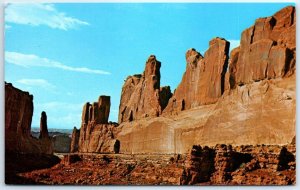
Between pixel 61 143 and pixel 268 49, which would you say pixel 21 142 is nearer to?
pixel 61 143

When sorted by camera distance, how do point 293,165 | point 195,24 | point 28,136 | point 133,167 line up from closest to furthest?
1. point 293,165
2. point 195,24
3. point 133,167
4. point 28,136

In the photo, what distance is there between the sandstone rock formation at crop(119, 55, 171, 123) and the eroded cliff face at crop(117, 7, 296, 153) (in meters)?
0.31

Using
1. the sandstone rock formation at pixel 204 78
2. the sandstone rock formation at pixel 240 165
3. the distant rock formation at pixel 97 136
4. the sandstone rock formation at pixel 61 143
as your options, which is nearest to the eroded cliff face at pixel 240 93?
the sandstone rock formation at pixel 204 78

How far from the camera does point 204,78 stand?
48.2 feet

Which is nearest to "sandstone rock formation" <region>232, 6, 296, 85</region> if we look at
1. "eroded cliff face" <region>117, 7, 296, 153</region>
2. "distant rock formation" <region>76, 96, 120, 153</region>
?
"eroded cliff face" <region>117, 7, 296, 153</region>

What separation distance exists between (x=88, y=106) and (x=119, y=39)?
6.72 feet

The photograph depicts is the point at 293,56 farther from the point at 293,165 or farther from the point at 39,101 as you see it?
the point at 39,101

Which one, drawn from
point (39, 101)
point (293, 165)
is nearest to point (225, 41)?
point (293, 165)

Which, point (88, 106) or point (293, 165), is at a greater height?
point (88, 106)

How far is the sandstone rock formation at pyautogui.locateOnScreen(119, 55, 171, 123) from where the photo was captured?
50.4 ft

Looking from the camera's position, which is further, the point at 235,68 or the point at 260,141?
the point at 235,68

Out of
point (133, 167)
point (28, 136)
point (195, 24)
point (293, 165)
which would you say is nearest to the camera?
point (293, 165)

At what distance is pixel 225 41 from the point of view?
40.5 ft

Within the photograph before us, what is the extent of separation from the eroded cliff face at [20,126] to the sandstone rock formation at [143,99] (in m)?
2.11
